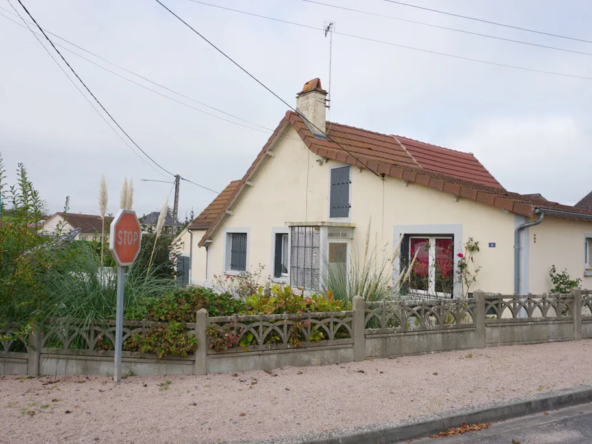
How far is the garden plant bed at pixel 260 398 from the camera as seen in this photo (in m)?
3.91

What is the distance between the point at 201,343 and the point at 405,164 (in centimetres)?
888

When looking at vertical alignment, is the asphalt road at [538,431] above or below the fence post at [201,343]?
below

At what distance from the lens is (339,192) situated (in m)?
11.6

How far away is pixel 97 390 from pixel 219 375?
1343mm

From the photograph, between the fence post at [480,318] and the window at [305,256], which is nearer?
the fence post at [480,318]

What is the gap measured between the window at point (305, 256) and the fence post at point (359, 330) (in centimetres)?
427

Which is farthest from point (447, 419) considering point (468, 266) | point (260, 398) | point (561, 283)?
point (561, 283)

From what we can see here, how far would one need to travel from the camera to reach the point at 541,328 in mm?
7719

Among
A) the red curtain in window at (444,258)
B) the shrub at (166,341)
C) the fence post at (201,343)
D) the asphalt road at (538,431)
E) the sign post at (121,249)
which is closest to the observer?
the asphalt road at (538,431)

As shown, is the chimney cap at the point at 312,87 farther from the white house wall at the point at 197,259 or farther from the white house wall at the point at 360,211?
the white house wall at the point at 197,259

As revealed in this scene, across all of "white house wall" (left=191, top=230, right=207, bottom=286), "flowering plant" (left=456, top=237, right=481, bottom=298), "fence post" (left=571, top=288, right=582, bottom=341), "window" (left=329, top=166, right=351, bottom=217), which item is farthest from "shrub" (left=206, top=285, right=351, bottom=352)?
"white house wall" (left=191, top=230, right=207, bottom=286)

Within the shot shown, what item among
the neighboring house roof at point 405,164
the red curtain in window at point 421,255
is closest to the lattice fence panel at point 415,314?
the neighboring house roof at point 405,164

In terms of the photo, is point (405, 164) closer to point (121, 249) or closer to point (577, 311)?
point (577, 311)

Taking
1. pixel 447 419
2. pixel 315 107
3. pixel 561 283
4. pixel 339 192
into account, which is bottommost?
pixel 447 419
